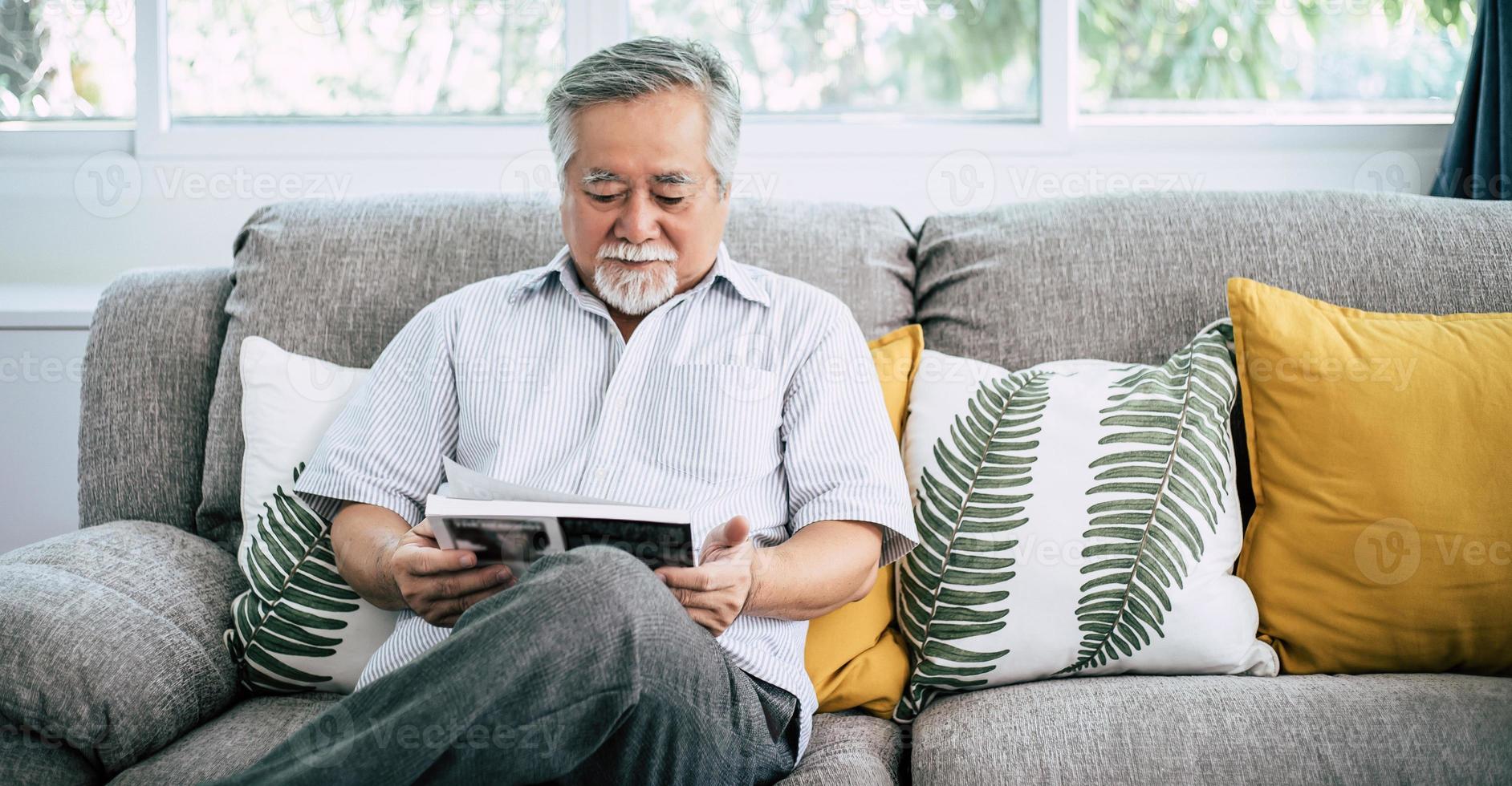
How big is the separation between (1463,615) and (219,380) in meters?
1.75

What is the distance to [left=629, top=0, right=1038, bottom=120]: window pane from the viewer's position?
2.38 metres

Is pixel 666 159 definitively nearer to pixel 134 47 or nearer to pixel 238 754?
pixel 238 754

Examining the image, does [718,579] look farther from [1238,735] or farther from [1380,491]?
[1380,491]

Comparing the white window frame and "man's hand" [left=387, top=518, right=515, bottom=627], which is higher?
the white window frame

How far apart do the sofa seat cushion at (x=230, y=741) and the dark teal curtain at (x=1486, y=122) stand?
2200 millimetres

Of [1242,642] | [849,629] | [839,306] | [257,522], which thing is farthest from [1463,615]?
[257,522]

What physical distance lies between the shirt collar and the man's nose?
12 centimetres

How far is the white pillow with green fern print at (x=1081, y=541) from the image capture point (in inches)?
53.7

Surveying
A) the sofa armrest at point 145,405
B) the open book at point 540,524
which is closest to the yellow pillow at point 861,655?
the open book at point 540,524

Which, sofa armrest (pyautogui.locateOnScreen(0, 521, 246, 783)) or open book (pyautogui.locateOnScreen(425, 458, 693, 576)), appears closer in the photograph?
open book (pyautogui.locateOnScreen(425, 458, 693, 576))

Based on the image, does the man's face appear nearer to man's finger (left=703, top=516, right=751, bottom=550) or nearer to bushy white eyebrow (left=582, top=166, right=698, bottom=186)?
bushy white eyebrow (left=582, top=166, right=698, bottom=186)

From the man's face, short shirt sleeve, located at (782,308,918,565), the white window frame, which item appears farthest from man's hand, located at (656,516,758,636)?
the white window frame

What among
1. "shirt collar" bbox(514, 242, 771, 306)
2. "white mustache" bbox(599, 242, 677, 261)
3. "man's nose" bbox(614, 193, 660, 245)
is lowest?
"shirt collar" bbox(514, 242, 771, 306)

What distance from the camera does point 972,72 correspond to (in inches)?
94.1
